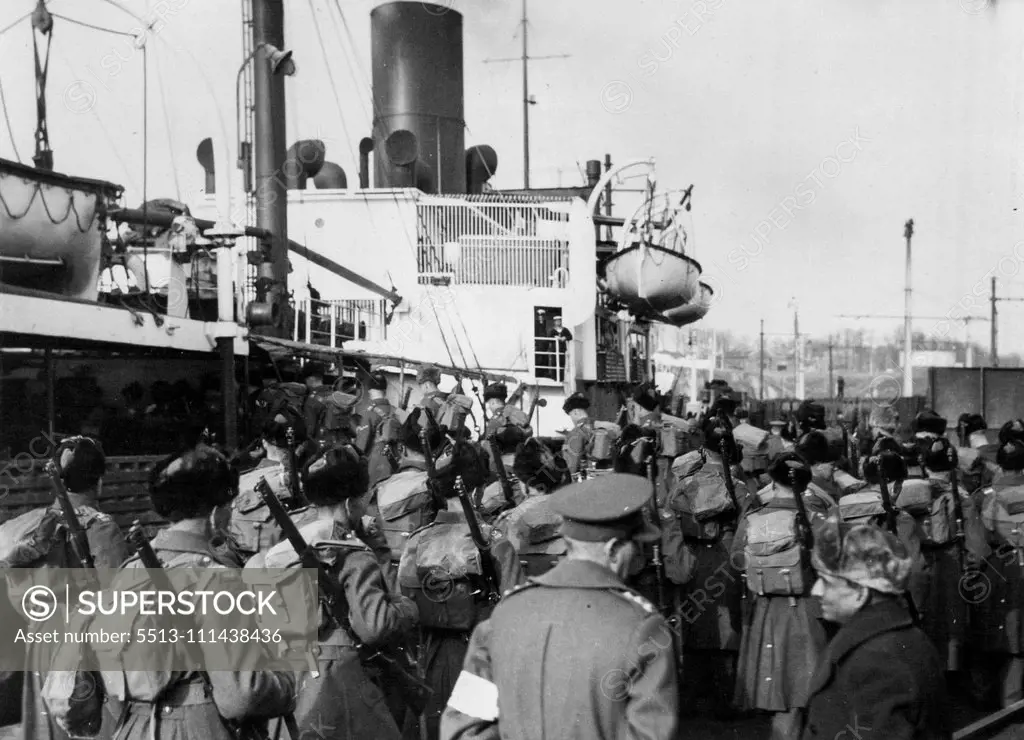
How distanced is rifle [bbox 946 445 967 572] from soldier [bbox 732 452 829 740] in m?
1.71

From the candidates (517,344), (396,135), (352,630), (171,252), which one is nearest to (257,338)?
(171,252)

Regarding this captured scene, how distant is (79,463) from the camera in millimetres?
4633

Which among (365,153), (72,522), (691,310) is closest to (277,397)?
(72,522)

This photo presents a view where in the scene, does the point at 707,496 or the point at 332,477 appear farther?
the point at 707,496

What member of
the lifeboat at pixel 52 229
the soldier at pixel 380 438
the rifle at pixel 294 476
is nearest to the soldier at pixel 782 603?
the rifle at pixel 294 476

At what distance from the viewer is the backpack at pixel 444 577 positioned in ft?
16.3

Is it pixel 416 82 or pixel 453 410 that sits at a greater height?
pixel 416 82

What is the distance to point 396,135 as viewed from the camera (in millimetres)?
22812

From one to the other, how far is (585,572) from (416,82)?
2358 cm

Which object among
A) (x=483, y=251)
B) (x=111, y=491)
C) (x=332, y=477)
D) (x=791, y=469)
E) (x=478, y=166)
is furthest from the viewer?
(x=478, y=166)

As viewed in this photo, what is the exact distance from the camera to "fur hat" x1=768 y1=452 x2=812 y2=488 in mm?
5598

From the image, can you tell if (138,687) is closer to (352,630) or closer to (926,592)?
(352,630)

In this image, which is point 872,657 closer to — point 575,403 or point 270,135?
point 575,403

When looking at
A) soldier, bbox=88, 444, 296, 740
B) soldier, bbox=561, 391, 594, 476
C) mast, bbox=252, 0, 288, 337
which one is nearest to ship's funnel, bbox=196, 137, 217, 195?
mast, bbox=252, 0, 288, 337
